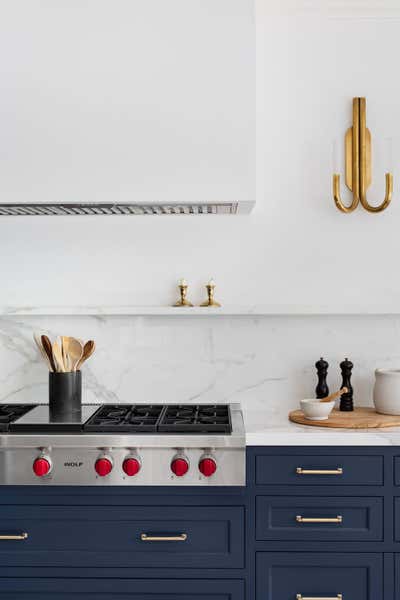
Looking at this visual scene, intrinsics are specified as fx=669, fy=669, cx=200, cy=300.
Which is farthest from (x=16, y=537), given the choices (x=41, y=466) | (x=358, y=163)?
(x=358, y=163)

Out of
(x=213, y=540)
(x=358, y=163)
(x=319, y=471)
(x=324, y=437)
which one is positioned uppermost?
(x=358, y=163)

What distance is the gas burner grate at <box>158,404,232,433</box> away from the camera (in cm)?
219

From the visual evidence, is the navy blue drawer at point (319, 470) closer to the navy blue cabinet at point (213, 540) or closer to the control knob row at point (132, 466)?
the navy blue cabinet at point (213, 540)

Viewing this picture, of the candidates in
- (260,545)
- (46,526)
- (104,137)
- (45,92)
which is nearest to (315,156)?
(104,137)

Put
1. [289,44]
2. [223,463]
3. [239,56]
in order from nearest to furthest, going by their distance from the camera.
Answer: [223,463], [239,56], [289,44]

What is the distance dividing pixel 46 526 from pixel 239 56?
1708 mm

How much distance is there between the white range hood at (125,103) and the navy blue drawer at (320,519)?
3.43ft

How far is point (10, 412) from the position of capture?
2490 mm

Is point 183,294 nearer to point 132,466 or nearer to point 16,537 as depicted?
point 132,466

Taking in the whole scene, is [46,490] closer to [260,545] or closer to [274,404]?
[260,545]

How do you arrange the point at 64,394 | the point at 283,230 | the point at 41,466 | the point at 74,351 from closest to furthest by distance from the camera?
the point at 41,466 → the point at 64,394 → the point at 74,351 → the point at 283,230

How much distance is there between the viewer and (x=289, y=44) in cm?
278

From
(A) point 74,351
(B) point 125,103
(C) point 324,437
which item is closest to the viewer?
(C) point 324,437

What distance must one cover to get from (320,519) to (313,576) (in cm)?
19
